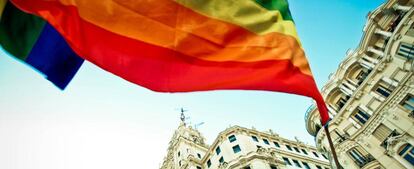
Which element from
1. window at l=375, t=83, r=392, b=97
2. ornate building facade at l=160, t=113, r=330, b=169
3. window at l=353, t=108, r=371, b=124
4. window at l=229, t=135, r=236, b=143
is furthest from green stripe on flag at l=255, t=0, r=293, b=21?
window at l=229, t=135, r=236, b=143

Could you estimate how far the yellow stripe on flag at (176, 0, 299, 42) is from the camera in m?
5.38

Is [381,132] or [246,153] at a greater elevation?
[246,153]

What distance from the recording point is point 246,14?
220 inches

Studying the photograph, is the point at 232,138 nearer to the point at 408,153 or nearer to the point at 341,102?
the point at 341,102

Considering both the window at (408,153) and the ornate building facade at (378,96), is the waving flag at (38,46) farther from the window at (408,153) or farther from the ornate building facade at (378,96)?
the window at (408,153)

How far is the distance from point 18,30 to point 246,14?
4066mm

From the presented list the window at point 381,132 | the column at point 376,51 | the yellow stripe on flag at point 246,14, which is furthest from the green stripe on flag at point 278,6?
the column at point 376,51

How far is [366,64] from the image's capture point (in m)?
28.8

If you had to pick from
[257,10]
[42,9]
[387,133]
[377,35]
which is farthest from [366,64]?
[42,9]

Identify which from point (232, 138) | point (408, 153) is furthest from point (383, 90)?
point (232, 138)

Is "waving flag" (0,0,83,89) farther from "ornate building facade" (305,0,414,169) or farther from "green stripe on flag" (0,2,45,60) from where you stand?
"ornate building facade" (305,0,414,169)

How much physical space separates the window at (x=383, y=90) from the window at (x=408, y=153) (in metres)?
4.73

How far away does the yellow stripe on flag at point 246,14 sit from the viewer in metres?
5.38

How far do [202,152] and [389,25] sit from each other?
123 ft
